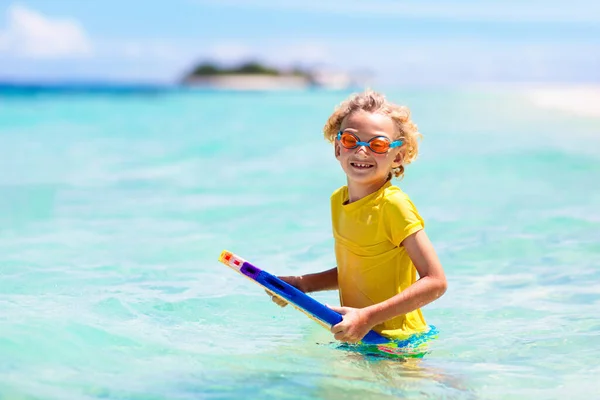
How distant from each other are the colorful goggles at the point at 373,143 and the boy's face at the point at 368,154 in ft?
0.04

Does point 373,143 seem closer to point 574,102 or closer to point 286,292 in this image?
point 286,292

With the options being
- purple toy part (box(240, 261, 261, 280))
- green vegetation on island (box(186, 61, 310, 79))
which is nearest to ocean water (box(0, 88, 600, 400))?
purple toy part (box(240, 261, 261, 280))

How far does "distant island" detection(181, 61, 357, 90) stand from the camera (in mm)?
114812

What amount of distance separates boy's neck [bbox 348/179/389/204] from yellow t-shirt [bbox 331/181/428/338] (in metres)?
0.04

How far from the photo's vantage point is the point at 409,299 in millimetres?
2994

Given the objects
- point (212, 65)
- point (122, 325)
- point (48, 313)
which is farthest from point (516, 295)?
point (212, 65)

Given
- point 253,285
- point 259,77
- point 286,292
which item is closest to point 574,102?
point 253,285

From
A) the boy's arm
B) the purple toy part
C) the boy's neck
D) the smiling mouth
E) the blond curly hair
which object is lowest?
the boy's arm

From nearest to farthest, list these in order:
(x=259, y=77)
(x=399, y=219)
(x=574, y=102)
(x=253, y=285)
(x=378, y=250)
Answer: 1. (x=399, y=219)
2. (x=378, y=250)
3. (x=253, y=285)
4. (x=574, y=102)
5. (x=259, y=77)

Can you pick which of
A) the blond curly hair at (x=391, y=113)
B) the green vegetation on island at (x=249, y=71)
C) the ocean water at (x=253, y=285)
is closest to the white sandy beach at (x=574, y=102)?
the ocean water at (x=253, y=285)

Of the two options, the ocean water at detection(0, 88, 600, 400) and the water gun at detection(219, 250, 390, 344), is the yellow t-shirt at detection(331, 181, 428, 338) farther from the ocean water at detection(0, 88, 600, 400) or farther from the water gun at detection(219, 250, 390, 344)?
Answer: the water gun at detection(219, 250, 390, 344)

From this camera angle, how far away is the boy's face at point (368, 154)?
3.18 m

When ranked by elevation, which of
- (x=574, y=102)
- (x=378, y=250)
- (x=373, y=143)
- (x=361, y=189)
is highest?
(x=574, y=102)

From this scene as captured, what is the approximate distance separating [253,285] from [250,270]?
2021mm
